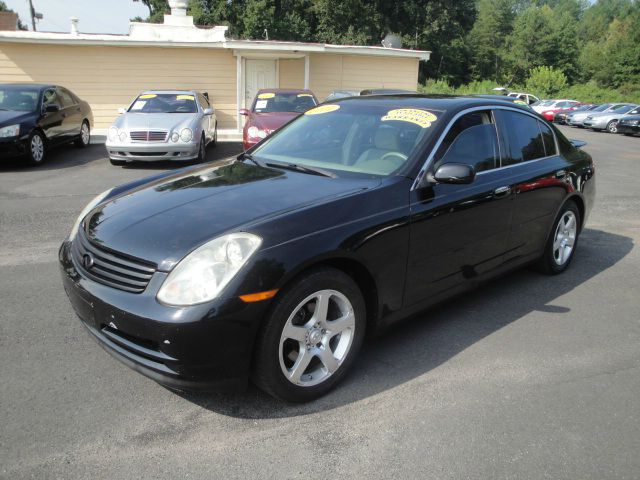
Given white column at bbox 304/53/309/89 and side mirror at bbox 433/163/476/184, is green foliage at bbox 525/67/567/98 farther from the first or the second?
side mirror at bbox 433/163/476/184

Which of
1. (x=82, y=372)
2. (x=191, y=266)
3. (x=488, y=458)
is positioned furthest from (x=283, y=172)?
(x=488, y=458)

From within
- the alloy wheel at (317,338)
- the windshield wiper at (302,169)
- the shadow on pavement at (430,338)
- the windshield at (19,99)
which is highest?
the windshield wiper at (302,169)

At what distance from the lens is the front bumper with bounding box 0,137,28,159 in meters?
9.82

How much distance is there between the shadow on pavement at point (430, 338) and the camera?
9.78ft

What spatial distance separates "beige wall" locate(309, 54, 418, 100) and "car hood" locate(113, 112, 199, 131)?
9.43m

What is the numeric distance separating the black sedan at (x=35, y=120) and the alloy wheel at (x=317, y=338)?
9121 millimetres

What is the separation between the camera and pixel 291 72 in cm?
1938

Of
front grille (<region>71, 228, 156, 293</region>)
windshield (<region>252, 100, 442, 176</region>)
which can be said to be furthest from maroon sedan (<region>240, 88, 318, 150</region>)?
front grille (<region>71, 228, 156, 293</region>)

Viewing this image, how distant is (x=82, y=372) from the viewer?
3211mm

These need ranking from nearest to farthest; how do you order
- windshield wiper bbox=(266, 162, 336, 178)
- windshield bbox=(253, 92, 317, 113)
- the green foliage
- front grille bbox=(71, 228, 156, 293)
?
front grille bbox=(71, 228, 156, 293) < windshield wiper bbox=(266, 162, 336, 178) < windshield bbox=(253, 92, 317, 113) < the green foliage

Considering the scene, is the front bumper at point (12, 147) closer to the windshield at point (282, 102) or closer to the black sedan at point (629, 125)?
the windshield at point (282, 102)

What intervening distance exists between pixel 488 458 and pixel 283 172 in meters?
2.09

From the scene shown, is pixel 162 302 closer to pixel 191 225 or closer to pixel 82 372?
pixel 191 225

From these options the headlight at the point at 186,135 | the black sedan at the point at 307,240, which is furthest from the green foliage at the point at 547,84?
the black sedan at the point at 307,240
